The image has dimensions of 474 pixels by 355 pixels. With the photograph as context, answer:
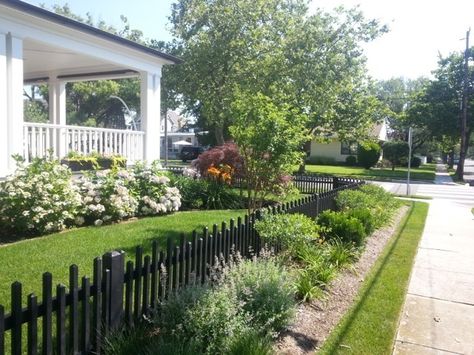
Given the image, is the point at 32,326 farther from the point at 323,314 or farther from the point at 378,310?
the point at 378,310

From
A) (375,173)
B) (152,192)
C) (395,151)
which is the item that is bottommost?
(375,173)

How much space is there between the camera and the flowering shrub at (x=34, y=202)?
685cm

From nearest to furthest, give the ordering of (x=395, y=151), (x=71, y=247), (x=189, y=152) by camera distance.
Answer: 1. (x=71, y=247)
2. (x=395, y=151)
3. (x=189, y=152)

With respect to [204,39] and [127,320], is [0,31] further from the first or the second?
[204,39]

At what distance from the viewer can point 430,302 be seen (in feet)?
17.5

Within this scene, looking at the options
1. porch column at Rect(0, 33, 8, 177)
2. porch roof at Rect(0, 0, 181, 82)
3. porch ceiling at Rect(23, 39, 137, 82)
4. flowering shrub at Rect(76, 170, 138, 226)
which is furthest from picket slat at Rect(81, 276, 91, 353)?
porch ceiling at Rect(23, 39, 137, 82)

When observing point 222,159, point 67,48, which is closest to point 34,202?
point 67,48

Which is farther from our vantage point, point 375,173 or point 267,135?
point 375,173

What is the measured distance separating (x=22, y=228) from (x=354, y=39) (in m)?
22.6

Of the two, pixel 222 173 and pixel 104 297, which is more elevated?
pixel 222 173

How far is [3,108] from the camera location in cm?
800

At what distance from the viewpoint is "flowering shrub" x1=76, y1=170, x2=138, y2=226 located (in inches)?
311

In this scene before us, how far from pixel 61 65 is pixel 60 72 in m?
1.04

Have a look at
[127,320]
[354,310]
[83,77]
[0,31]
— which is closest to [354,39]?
[83,77]
